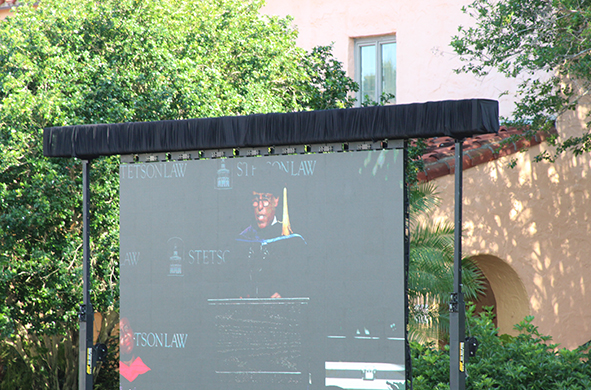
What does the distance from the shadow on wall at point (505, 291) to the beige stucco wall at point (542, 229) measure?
0.03 metres

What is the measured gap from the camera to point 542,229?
10.9 meters

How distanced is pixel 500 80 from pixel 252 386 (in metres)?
8.55

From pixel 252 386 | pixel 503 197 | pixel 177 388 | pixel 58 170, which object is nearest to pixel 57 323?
pixel 58 170

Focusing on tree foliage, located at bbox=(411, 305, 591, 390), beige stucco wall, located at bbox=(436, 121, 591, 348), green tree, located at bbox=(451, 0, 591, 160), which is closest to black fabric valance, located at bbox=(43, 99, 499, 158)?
tree foliage, located at bbox=(411, 305, 591, 390)

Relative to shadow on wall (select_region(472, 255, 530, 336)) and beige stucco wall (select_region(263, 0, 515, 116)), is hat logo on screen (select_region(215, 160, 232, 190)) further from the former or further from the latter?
beige stucco wall (select_region(263, 0, 515, 116))

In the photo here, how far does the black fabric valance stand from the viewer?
535 cm

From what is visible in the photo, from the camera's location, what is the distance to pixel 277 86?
10125 mm

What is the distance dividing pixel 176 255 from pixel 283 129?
146cm

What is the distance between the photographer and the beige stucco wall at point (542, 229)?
34.2 feet

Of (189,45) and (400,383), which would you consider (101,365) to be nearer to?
(189,45)

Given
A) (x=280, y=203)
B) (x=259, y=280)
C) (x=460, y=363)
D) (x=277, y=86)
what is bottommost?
(x=460, y=363)

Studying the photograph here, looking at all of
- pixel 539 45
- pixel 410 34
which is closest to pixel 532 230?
pixel 539 45

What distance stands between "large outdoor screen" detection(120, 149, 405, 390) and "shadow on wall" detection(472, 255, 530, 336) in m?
5.77

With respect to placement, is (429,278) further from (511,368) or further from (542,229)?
(542,229)
